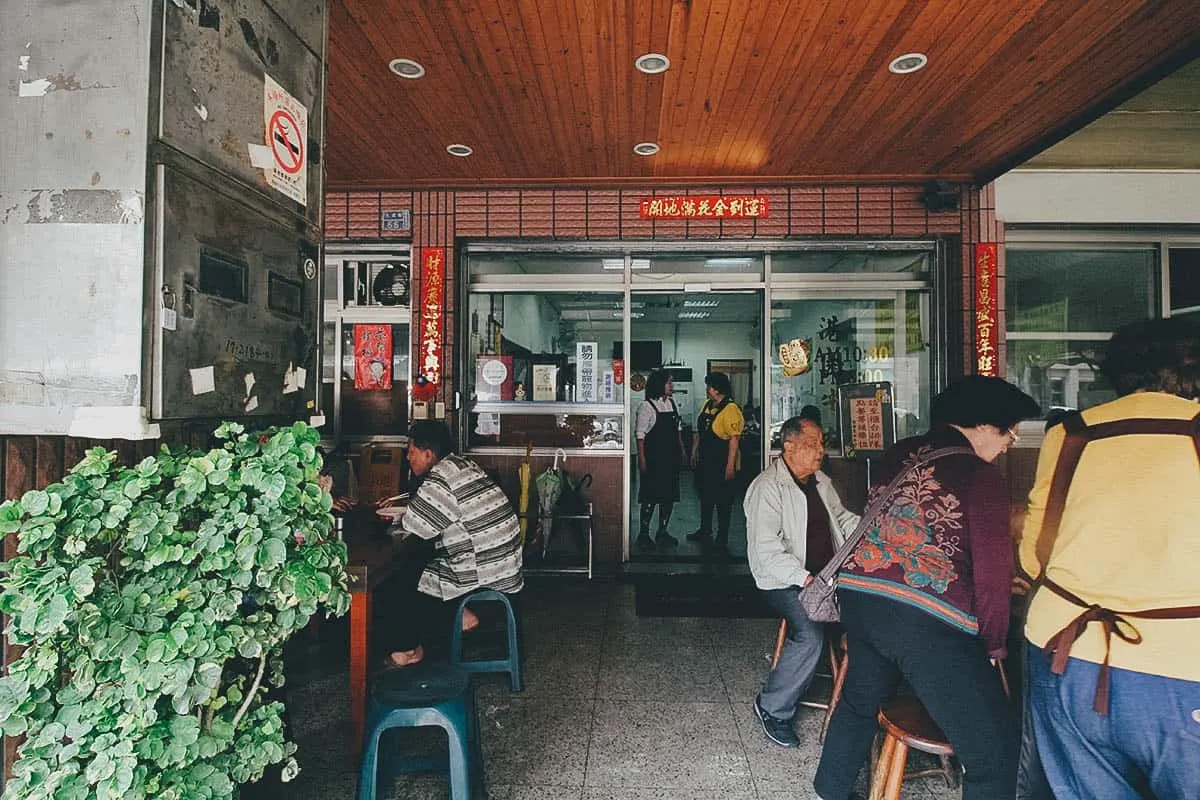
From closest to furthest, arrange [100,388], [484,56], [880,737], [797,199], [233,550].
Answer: [233,550] < [100,388] < [880,737] < [484,56] < [797,199]

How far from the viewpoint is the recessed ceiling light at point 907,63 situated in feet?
11.3

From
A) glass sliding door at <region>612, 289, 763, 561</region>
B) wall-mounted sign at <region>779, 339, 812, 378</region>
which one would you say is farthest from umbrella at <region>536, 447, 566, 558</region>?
wall-mounted sign at <region>779, 339, 812, 378</region>

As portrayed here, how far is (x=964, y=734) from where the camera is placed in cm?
193

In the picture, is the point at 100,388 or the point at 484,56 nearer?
the point at 100,388

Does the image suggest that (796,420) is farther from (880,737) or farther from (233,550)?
(233,550)

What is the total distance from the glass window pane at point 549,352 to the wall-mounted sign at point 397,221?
760 mm

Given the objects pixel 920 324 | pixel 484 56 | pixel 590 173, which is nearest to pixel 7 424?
pixel 484 56

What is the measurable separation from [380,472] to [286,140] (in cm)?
376

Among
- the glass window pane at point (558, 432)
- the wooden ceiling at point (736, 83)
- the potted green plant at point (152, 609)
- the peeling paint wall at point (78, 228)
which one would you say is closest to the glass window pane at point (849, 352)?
the wooden ceiling at point (736, 83)

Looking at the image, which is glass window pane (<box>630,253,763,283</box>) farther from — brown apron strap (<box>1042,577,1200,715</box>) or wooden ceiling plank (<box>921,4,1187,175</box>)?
brown apron strap (<box>1042,577,1200,715</box>)

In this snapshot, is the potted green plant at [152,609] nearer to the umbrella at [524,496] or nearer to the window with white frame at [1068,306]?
the umbrella at [524,496]

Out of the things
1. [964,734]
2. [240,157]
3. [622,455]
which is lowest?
[964,734]

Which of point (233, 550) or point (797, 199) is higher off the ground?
point (797, 199)

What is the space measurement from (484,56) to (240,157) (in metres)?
2.00
